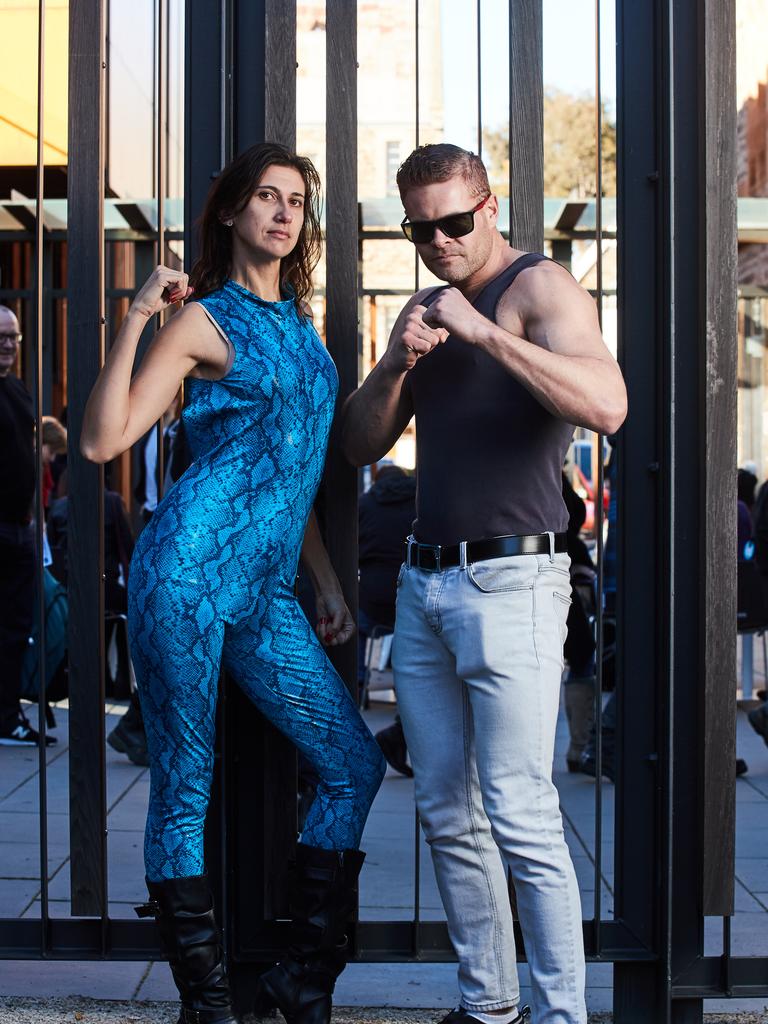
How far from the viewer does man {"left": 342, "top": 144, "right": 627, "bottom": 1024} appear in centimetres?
268

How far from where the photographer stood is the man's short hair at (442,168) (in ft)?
9.06

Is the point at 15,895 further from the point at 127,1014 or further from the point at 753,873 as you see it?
the point at 753,873

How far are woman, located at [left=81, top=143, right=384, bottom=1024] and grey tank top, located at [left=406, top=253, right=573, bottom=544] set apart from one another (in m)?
0.31

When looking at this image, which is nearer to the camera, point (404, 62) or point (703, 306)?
point (703, 306)

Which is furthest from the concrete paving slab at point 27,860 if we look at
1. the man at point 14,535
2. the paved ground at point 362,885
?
the man at point 14,535

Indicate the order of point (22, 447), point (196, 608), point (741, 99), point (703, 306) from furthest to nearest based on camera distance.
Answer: point (741, 99), point (22, 447), point (703, 306), point (196, 608)

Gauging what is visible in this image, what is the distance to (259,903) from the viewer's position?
328 centimetres

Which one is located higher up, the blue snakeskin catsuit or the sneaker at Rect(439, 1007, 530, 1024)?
the blue snakeskin catsuit

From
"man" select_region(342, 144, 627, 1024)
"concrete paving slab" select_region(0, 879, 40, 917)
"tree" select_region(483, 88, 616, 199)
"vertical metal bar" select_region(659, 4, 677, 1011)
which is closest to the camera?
"man" select_region(342, 144, 627, 1024)

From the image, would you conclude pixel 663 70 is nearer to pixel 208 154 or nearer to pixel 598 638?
pixel 208 154

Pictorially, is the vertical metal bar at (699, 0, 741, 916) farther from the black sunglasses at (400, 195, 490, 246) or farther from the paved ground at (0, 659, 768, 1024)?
the black sunglasses at (400, 195, 490, 246)

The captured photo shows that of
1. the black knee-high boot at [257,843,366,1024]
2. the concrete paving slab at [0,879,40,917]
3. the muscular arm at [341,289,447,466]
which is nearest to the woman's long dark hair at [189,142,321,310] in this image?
the muscular arm at [341,289,447,466]

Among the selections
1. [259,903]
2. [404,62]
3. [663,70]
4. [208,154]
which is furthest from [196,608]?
[404,62]

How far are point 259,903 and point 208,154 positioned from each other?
181cm
